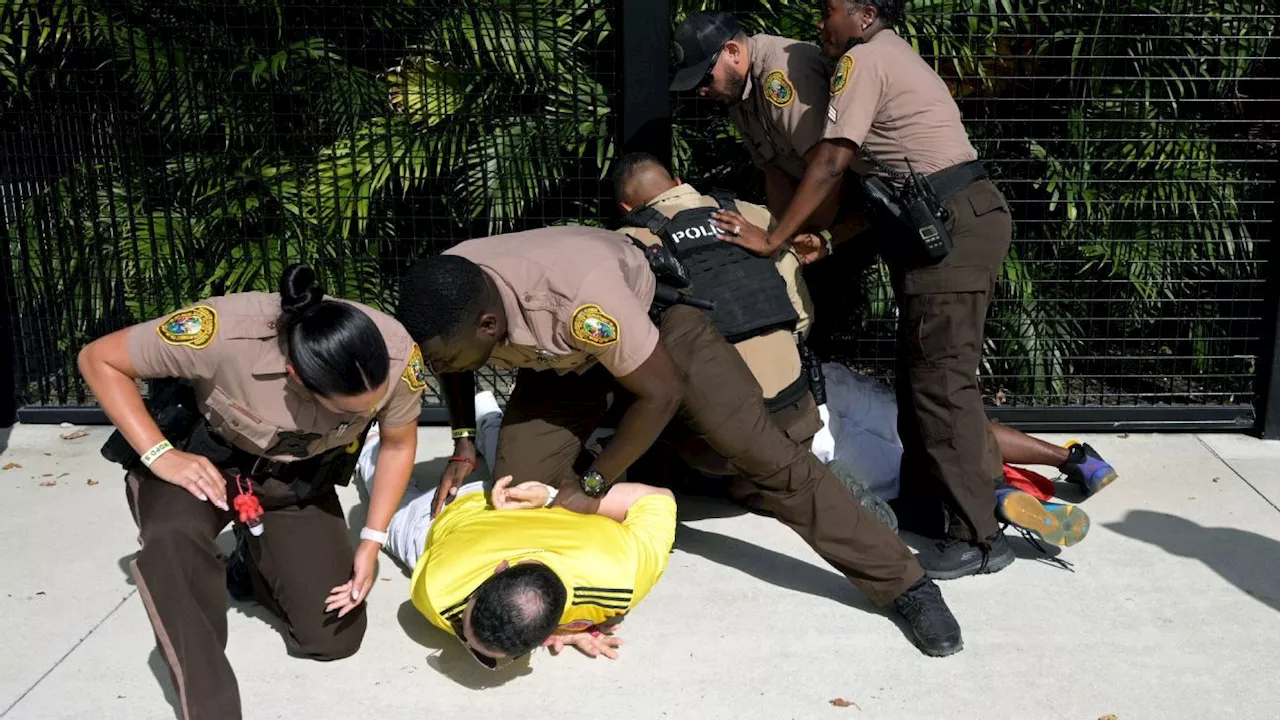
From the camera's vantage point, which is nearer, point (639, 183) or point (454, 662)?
point (454, 662)

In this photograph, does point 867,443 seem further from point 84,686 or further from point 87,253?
point 87,253

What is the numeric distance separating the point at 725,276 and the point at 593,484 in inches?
34.5

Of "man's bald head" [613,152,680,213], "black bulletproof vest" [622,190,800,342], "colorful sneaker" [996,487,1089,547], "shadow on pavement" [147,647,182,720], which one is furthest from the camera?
"man's bald head" [613,152,680,213]

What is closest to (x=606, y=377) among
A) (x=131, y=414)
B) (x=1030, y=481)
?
(x=131, y=414)

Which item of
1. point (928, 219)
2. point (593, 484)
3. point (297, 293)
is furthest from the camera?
point (928, 219)

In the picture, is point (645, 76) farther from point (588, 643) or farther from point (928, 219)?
point (588, 643)

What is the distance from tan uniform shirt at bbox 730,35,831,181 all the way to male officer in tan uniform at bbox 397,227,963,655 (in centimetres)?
74

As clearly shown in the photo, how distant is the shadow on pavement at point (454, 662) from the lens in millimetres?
3193

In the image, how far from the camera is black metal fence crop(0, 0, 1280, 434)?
478cm

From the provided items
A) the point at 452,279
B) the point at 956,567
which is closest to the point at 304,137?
the point at 452,279

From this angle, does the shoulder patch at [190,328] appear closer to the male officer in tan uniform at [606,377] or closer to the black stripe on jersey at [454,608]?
the male officer in tan uniform at [606,377]

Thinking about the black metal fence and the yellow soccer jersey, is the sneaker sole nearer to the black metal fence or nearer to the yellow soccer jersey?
the yellow soccer jersey

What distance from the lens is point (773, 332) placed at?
12.9ft

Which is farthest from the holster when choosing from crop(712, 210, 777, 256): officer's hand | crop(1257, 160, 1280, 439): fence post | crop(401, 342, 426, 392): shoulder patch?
crop(1257, 160, 1280, 439): fence post
